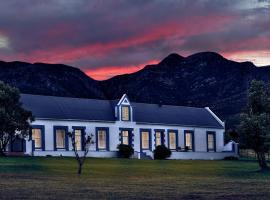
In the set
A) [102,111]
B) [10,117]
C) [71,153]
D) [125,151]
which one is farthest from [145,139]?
[10,117]

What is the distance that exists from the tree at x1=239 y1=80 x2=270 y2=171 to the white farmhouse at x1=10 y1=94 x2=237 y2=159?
21.5 m

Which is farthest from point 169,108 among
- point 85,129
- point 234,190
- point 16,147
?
point 234,190

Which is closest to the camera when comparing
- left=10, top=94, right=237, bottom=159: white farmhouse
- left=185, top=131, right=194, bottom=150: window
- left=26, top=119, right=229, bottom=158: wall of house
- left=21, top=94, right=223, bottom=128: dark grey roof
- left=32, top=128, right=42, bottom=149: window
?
left=32, top=128, right=42, bottom=149: window

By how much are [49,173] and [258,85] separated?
21.2m

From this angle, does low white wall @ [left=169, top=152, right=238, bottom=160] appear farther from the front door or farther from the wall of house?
the front door

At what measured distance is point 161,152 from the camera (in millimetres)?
84375

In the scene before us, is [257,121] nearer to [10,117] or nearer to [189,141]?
[10,117]

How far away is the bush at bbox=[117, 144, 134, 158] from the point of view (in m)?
83.1

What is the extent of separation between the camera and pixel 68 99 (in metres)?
86.1

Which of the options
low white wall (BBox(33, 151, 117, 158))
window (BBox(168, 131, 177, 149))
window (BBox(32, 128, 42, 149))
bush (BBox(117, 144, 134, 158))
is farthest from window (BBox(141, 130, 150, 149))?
window (BBox(32, 128, 42, 149))

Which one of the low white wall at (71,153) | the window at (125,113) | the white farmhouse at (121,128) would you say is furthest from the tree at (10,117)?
the window at (125,113)

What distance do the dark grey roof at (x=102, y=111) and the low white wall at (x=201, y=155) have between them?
4.45 meters

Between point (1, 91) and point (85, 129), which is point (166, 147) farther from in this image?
point (1, 91)

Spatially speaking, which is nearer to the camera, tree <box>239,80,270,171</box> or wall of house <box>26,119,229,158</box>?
tree <box>239,80,270,171</box>
